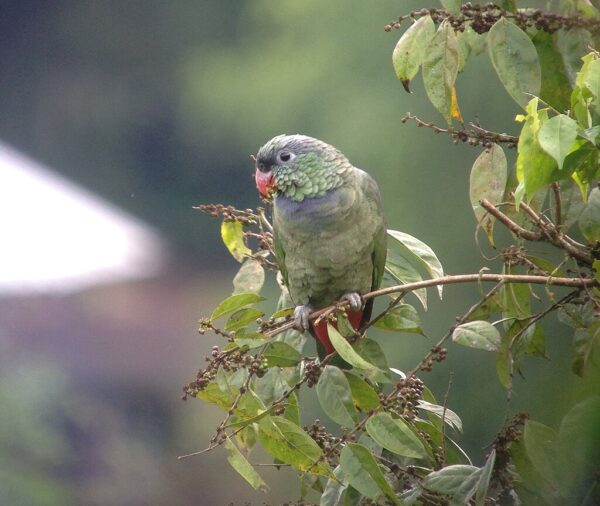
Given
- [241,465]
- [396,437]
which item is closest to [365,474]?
[396,437]

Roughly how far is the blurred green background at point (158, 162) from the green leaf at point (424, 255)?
0.69 metres

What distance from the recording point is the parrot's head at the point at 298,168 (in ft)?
3.73

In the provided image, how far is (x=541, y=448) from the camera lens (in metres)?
0.78

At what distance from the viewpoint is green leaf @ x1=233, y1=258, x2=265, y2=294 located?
1.03 meters

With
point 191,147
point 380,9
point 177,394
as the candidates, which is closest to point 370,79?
point 380,9

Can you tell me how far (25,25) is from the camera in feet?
6.02

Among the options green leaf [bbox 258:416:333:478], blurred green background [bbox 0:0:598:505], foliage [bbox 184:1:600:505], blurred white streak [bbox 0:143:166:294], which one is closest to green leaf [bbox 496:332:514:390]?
Result: foliage [bbox 184:1:600:505]

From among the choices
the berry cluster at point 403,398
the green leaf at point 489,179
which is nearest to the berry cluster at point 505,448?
the berry cluster at point 403,398

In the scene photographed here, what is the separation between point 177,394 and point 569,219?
1.16 metres

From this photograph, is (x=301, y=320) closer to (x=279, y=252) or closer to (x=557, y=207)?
(x=279, y=252)

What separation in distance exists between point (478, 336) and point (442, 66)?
298mm

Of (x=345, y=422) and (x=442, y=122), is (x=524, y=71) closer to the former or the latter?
(x=345, y=422)

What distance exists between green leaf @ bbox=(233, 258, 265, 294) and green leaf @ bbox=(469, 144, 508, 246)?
1.11 ft

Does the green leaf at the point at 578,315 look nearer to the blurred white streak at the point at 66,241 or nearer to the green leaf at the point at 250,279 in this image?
the green leaf at the point at 250,279
